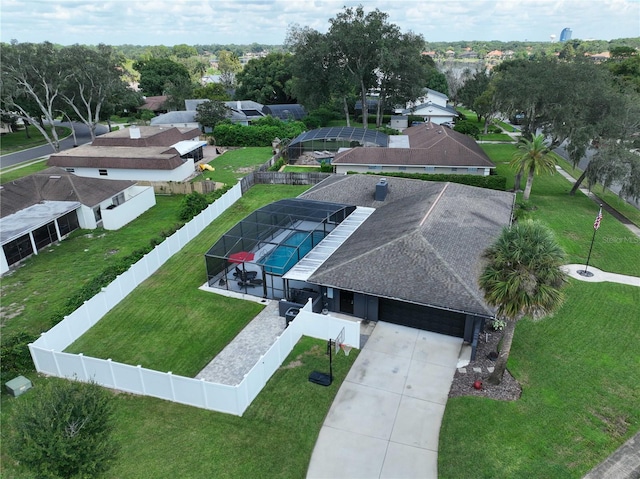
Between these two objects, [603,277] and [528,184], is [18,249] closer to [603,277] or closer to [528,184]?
[603,277]

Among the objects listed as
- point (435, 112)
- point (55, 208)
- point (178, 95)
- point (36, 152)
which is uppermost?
point (178, 95)

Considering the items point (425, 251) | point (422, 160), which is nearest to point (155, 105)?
point (422, 160)

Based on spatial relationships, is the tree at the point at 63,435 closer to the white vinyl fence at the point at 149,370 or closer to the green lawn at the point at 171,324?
the white vinyl fence at the point at 149,370

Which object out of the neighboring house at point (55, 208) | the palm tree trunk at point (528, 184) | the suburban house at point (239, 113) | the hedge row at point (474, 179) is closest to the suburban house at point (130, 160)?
the neighboring house at point (55, 208)

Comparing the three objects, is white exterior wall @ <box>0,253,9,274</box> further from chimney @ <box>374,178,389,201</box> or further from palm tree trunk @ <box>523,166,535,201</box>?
palm tree trunk @ <box>523,166,535,201</box>

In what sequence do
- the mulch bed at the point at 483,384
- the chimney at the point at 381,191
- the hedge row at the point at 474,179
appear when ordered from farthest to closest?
the hedge row at the point at 474,179 < the chimney at the point at 381,191 < the mulch bed at the point at 483,384

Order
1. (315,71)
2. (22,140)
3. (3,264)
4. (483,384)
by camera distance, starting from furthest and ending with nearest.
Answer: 1. (22,140)
2. (315,71)
3. (3,264)
4. (483,384)
